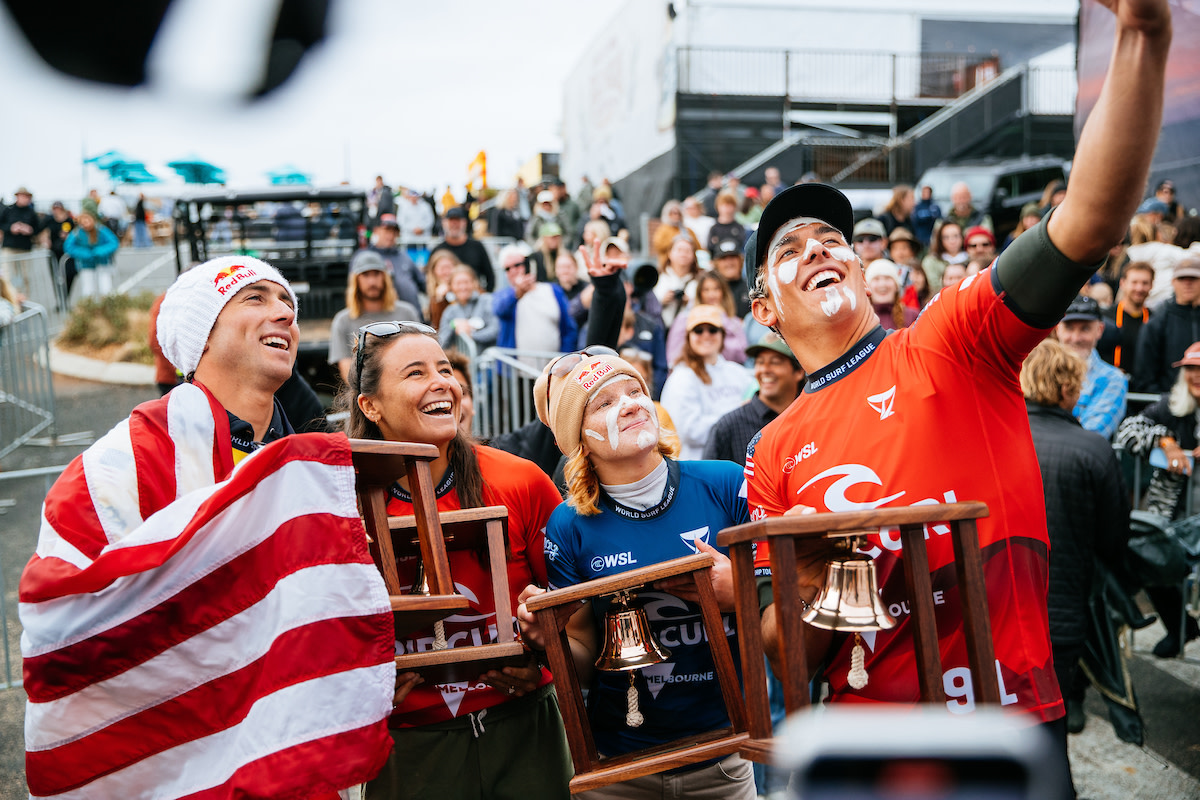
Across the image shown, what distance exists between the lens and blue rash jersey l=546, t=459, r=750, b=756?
2795 mm

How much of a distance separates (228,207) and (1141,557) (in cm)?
1105

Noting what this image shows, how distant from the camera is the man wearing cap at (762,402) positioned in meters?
4.98

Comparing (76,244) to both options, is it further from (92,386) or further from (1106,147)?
(1106,147)

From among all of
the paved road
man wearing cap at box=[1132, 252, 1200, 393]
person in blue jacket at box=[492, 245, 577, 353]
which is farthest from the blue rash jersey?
man wearing cap at box=[1132, 252, 1200, 393]

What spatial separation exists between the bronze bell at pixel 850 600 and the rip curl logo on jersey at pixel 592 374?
1154mm

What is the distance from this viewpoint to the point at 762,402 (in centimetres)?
505

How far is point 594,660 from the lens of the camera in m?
2.79

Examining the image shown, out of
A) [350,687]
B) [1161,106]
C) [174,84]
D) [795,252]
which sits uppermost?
[174,84]

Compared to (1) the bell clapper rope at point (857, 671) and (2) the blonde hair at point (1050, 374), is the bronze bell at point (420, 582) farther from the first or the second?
(2) the blonde hair at point (1050, 374)

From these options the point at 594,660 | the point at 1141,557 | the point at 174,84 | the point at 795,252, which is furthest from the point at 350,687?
the point at 1141,557

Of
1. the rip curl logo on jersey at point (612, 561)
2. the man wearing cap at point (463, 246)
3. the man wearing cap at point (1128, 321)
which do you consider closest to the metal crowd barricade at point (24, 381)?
the man wearing cap at point (463, 246)

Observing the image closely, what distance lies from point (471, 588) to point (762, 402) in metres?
2.59

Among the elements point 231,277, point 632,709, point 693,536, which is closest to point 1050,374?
point 693,536

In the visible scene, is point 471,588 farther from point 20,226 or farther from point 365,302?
point 20,226
